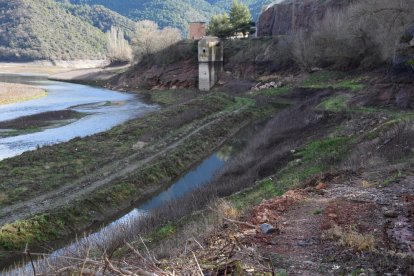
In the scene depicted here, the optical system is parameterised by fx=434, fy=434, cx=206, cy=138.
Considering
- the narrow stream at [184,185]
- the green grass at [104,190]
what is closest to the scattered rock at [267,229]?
the green grass at [104,190]

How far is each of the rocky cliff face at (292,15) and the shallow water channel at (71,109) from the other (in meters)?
30.5

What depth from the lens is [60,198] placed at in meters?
21.2

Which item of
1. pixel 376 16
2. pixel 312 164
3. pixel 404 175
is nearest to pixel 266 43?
pixel 376 16

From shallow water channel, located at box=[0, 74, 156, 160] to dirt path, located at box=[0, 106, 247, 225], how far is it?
27.3 ft

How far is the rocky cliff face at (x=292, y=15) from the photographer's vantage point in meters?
69.3

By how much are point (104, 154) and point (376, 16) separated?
92.7ft

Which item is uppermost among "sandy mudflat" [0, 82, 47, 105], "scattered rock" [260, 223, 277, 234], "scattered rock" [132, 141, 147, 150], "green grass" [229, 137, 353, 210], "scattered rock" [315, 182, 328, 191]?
"scattered rock" [260, 223, 277, 234]

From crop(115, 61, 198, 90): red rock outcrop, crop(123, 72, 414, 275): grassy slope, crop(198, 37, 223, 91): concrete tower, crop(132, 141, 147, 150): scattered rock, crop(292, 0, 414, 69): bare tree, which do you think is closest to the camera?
crop(123, 72, 414, 275): grassy slope

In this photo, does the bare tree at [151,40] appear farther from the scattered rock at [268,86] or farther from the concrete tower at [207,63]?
the scattered rock at [268,86]

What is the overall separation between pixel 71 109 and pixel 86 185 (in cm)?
3378

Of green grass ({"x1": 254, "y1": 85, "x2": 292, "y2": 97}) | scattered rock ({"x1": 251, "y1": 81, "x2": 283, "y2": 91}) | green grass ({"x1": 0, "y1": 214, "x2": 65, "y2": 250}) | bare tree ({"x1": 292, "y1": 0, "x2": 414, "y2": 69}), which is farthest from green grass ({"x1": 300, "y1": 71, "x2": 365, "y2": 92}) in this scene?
green grass ({"x1": 0, "y1": 214, "x2": 65, "y2": 250})


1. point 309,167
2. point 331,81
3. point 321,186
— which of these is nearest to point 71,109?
point 331,81

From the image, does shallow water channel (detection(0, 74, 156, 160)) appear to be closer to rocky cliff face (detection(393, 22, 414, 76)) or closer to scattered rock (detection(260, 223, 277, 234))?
scattered rock (detection(260, 223, 277, 234))

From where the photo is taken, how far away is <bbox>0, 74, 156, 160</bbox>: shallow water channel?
3523 cm
